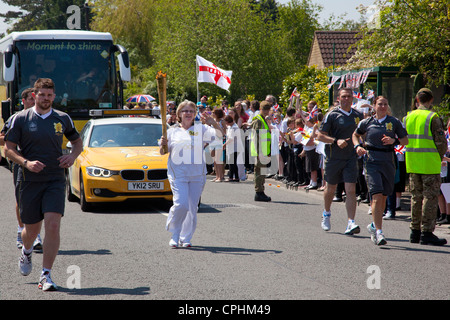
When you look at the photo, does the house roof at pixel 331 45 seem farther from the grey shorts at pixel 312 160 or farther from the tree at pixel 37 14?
the tree at pixel 37 14

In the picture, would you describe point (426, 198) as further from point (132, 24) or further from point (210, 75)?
point (132, 24)

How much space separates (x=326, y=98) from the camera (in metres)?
25.2

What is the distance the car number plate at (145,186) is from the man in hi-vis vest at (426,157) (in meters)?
4.66

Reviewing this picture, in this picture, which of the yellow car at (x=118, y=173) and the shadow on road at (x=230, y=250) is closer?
the shadow on road at (x=230, y=250)

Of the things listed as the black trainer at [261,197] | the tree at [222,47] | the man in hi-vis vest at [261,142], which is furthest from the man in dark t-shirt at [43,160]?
the tree at [222,47]

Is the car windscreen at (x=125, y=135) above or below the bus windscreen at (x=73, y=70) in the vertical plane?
below

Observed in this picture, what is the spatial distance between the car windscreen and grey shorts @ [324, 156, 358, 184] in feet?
14.5

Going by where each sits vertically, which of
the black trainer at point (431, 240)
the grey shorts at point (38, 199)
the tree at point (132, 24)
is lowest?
the black trainer at point (431, 240)


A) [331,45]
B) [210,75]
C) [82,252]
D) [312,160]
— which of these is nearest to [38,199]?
[82,252]

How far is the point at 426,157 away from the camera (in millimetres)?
9508

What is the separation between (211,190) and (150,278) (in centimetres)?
975

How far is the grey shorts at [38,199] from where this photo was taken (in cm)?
683

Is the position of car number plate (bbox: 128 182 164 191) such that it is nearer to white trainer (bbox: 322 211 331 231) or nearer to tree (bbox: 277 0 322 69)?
white trainer (bbox: 322 211 331 231)

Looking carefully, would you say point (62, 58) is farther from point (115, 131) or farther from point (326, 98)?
point (326, 98)
